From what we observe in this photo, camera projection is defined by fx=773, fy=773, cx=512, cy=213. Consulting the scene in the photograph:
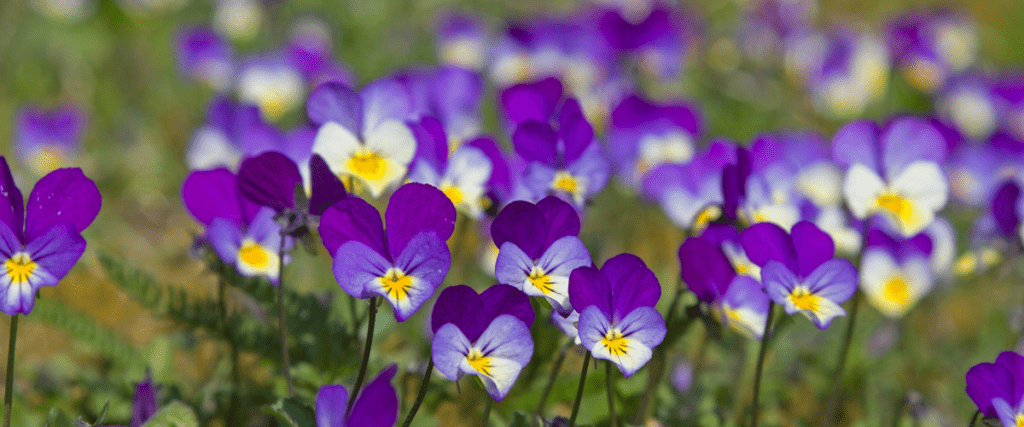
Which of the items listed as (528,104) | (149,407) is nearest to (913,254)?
(528,104)

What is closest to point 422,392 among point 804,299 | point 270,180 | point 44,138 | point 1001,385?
point 270,180

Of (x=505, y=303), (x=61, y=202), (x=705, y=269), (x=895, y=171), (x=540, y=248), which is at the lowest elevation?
(x=61, y=202)

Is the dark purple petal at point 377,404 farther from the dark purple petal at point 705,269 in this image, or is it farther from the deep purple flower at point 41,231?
the dark purple petal at point 705,269

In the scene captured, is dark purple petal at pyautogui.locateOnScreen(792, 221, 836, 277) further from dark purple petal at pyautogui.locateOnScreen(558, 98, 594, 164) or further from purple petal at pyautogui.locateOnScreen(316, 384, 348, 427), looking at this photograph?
purple petal at pyautogui.locateOnScreen(316, 384, 348, 427)

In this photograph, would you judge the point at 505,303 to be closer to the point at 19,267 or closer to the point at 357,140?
the point at 357,140

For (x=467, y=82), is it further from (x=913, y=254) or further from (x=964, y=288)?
(x=964, y=288)
